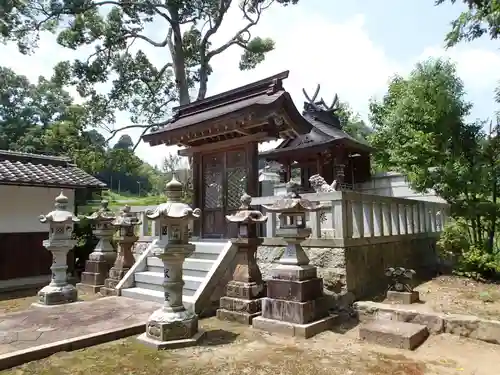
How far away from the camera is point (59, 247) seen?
8.58 metres

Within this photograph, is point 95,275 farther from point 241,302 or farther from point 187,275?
point 241,302

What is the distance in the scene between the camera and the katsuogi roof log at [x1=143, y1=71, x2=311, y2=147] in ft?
28.0

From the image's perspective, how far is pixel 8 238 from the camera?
449 inches

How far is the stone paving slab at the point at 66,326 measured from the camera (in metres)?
5.34

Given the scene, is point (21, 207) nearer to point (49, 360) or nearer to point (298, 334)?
point (49, 360)

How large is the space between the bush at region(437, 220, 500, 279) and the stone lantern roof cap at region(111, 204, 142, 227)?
29.5ft

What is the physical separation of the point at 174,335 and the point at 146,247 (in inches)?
213

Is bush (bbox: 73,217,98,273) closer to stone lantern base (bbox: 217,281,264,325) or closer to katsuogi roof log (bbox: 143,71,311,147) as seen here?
katsuogi roof log (bbox: 143,71,311,147)

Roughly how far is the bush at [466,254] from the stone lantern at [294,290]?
5223mm

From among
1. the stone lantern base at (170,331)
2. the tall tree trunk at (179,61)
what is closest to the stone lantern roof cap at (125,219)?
the stone lantern base at (170,331)

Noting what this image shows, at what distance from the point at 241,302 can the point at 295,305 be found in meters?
1.28

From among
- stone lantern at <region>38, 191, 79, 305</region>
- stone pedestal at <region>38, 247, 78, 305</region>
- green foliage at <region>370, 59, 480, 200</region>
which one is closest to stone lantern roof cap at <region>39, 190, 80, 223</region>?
stone lantern at <region>38, 191, 79, 305</region>

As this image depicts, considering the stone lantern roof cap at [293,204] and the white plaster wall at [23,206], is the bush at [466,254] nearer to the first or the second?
the stone lantern roof cap at [293,204]

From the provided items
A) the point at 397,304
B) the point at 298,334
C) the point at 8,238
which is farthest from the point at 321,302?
the point at 8,238
